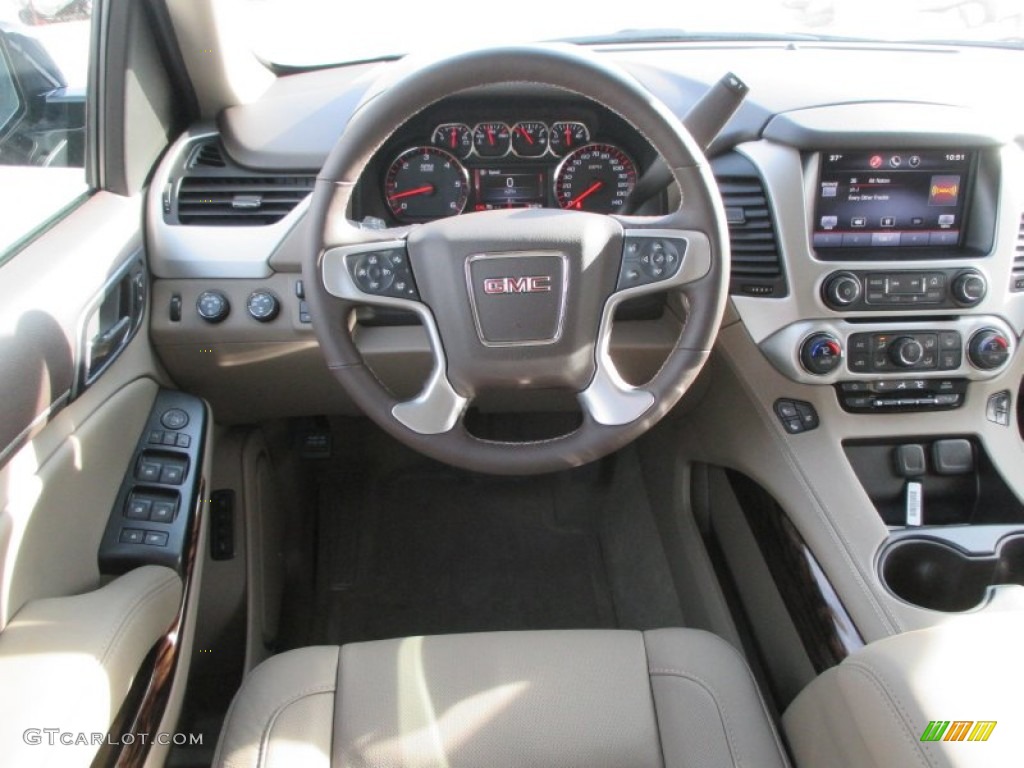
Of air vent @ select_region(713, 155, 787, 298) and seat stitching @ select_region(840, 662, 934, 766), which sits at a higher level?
air vent @ select_region(713, 155, 787, 298)

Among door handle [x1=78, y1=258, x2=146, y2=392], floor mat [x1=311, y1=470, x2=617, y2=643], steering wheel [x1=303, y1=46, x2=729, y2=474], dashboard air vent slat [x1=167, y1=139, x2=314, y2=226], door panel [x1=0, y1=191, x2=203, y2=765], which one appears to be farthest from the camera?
floor mat [x1=311, y1=470, x2=617, y2=643]

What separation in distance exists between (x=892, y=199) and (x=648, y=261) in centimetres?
66

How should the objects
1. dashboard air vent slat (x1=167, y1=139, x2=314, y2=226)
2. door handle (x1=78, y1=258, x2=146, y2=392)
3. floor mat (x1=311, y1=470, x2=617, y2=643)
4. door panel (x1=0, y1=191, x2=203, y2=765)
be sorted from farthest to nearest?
floor mat (x1=311, y1=470, x2=617, y2=643)
dashboard air vent slat (x1=167, y1=139, x2=314, y2=226)
door handle (x1=78, y1=258, x2=146, y2=392)
door panel (x1=0, y1=191, x2=203, y2=765)

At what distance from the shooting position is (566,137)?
1.71m

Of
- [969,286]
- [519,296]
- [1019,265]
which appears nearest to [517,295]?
[519,296]

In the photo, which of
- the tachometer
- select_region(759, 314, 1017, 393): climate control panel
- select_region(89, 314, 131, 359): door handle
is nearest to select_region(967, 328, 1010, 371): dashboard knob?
select_region(759, 314, 1017, 393): climate control panel

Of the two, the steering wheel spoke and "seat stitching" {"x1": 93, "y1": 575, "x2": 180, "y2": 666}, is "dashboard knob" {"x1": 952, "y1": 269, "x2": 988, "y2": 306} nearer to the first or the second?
the steering wheel spoke

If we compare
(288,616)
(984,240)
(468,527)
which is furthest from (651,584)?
(984,240)

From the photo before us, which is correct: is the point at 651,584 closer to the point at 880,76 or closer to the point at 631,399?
the point at 631,399

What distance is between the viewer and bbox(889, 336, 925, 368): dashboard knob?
1.61 m

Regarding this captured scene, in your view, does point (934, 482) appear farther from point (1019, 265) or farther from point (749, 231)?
point (749, 231)

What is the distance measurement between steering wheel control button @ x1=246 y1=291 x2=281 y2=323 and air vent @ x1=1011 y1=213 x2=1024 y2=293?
1412 mm

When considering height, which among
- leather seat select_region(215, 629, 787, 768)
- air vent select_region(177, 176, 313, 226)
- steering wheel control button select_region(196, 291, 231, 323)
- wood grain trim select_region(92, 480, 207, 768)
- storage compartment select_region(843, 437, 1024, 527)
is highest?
air vent select_region(177, 176, 313, 226)

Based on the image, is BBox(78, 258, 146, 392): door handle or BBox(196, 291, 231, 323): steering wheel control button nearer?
BBox(78, 258, 146, 392): door handle
